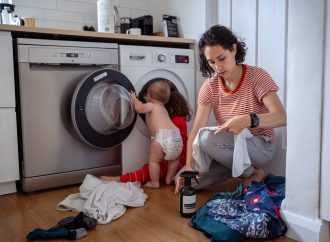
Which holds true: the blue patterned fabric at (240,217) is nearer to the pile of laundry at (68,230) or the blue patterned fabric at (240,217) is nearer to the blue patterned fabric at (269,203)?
the blue patterned fabric at (269,203)

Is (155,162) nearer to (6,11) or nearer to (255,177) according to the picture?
(255,177)

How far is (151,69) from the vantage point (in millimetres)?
2199

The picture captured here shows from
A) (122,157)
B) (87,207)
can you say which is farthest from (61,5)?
(87,207)

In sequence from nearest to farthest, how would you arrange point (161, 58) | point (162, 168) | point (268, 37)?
point (268, 37), point (162, 168), point (161, 58)

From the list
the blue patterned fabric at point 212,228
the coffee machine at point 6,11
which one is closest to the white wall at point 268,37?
the blue patterned fabric at point 212,228

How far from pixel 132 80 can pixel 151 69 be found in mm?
158

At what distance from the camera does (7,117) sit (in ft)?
5.78

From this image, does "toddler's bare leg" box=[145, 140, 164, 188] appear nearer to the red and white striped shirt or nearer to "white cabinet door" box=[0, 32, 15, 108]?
the red and white striped shirt

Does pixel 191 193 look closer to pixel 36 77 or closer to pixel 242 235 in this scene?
pixel 242 235

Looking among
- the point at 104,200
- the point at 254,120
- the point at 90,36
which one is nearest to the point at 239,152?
the point at 254,120

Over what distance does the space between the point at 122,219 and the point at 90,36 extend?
1.05 metres

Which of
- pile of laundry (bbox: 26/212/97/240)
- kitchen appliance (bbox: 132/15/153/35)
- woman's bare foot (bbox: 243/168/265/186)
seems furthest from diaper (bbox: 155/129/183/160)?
kitchen appliance (bbox: 132/15/153/35)

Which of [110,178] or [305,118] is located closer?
[305,118]

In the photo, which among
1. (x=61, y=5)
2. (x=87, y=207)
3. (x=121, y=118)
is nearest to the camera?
(x=87, y=207)
